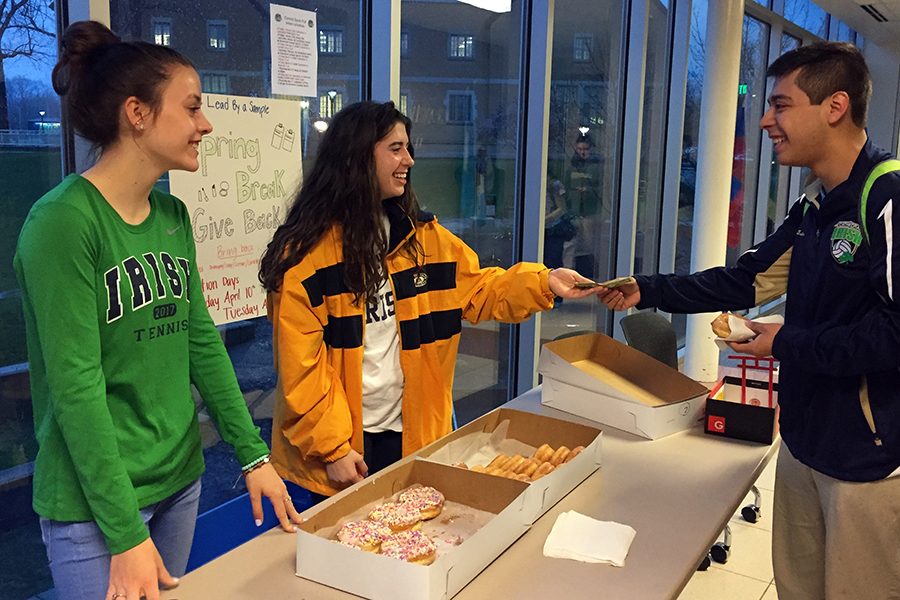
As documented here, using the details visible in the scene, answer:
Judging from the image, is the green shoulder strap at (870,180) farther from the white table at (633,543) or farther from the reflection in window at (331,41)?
the reflection in window at (331,41)

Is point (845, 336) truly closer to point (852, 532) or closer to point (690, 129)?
point (852, 532)

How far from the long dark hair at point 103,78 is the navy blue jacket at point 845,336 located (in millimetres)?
1532

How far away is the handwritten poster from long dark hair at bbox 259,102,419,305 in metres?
0.44

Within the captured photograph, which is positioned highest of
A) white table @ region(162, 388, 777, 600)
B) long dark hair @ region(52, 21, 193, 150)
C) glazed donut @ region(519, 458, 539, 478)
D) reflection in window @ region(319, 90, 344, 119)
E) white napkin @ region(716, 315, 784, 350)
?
reflection in window @ region(319, 90, 344, 119)

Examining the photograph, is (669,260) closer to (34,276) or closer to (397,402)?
(397,402)

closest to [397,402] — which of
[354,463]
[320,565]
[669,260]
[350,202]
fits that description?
[354,463]

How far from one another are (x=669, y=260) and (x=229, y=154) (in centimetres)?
425

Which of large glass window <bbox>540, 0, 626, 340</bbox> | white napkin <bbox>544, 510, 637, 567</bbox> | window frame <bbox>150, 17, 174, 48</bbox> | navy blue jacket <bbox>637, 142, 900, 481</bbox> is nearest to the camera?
white napkin <bbox>544, 510, 637, 567</bbox>

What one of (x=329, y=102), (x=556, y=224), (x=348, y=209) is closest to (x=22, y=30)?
(x=348, y=209)

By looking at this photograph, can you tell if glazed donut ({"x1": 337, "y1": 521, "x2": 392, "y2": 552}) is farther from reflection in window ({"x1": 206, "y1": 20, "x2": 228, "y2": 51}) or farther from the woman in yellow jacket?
reflection in window ({"x1": 206, "y1": 20, "x2": 228, "y2": 51})

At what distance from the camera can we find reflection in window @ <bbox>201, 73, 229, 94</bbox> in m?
2.43

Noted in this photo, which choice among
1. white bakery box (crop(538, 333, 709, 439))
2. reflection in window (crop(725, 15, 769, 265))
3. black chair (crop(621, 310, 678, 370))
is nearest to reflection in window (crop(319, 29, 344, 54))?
white bakery box (crop(538, 333, 709, 439))

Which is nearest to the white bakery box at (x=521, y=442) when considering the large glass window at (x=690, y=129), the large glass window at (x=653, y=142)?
the large glass window at (x=653, y=142)

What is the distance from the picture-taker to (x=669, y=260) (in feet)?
19.4
